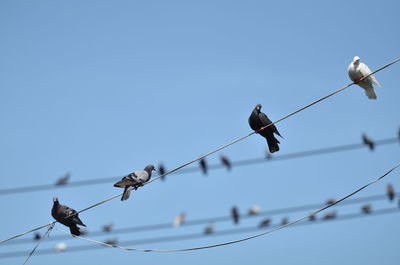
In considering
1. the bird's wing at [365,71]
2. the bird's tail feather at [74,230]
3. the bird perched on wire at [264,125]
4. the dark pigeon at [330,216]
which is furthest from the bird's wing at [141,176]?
the dark pigeon at [330,216]

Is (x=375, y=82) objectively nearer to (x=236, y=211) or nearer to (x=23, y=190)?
(x=23, y=190)

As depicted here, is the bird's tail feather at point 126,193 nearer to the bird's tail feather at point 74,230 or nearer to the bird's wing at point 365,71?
the bird's tail feather at point 74,230

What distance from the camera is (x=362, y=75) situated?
8.60 metres

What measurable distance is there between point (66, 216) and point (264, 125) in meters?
2.87

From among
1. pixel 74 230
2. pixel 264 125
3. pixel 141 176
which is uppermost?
pixel 264 125

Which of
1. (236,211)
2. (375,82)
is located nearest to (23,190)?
(375,82)

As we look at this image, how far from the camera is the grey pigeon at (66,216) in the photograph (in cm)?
918

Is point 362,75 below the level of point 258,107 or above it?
below

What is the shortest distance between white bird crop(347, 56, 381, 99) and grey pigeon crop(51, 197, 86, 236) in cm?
394

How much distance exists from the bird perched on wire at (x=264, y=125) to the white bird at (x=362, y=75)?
119 centimetres

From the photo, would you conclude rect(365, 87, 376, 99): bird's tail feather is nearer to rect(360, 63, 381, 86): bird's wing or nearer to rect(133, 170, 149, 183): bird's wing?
rect(360, 63, 381, 86): bird's wing

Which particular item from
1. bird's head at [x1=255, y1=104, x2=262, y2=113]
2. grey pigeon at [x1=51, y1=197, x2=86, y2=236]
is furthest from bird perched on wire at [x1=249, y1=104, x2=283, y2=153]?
grey pigeon at [x1=51, y1=197, x2=86, y2=236]

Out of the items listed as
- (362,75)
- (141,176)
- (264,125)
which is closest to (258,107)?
(264,125)

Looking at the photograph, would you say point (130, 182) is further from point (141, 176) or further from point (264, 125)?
point (264, 125)
